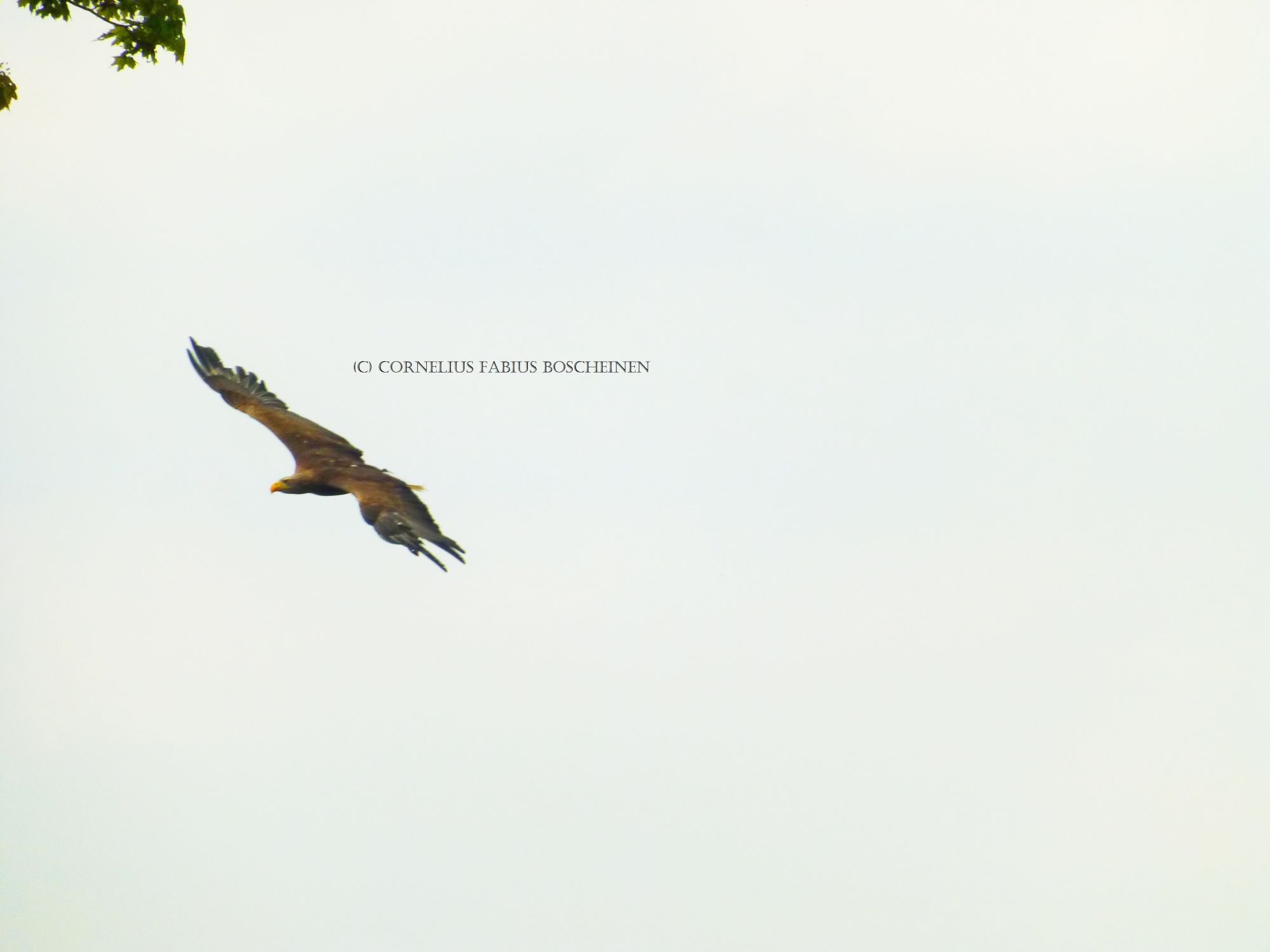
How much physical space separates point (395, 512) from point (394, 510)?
5 centimetres

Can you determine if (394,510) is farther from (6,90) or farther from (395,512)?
(6,90)

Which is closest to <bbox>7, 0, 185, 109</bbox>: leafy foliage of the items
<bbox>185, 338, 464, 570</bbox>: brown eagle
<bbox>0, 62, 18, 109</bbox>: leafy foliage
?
<bbox>0, 62, 18, 109</bbox>: leafy foliage

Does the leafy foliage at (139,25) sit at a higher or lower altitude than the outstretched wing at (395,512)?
higher

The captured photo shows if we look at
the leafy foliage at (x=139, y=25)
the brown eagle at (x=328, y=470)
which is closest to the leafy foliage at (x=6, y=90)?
the leafy foliage at (x=139, y=25)

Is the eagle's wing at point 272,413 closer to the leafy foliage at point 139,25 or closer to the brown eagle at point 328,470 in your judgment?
the brown eagle at point 328,470

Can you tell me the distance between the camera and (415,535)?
21469mm

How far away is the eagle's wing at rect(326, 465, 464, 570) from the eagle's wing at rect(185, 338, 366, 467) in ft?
3.49

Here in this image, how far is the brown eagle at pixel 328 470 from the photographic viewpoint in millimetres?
21641

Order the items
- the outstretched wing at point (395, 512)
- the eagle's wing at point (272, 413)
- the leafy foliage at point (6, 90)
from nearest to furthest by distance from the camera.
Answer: the leafy foliage at point (6, 90) → the outstretched wing at point (395, 512) → the eagle's wing at point (272, 413)


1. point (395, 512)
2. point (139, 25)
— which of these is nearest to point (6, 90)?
point (139, 25)

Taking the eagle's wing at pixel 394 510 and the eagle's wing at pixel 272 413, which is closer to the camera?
the eagle's wing at pixel 394 510

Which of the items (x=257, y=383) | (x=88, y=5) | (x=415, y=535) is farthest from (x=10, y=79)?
(x=257, y=383)

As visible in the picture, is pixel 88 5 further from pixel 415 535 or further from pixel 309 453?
pixel 309 453

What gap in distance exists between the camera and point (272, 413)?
88.3 ft
